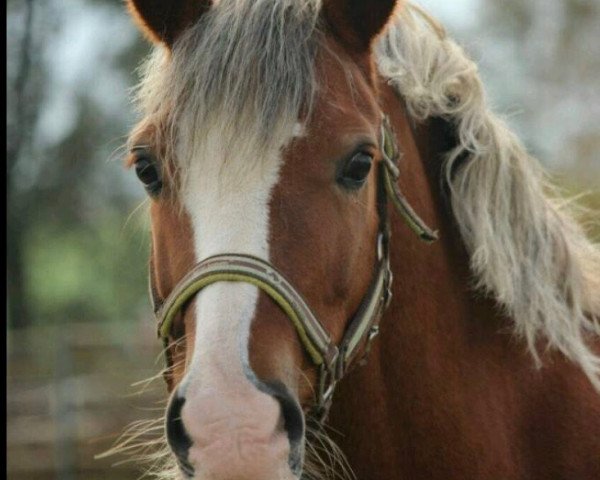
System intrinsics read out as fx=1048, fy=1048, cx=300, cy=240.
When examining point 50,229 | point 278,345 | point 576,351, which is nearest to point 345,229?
point 278,345

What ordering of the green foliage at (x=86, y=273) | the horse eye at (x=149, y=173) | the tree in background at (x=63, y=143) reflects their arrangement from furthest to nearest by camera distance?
the green foliage at (x=86, y=273)
the tree in background at (x=63, y=143)
the horse eye at (x=149, y=173)

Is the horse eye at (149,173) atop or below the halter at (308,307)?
atop

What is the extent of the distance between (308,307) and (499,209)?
35.0 inches

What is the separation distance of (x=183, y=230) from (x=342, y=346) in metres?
0.51

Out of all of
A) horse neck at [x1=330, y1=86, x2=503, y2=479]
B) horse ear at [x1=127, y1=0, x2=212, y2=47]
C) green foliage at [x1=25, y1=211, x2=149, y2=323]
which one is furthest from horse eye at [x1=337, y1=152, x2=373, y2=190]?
green foliage at [x1=25, y1=211, x2=149, y2=323]

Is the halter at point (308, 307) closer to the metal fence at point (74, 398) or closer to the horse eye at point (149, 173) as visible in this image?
the horse eye at point (149, 173)

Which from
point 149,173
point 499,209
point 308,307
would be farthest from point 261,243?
point 499,209

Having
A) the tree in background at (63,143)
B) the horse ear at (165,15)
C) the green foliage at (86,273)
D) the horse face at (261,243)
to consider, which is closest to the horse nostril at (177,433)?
the horse face at (261,243)

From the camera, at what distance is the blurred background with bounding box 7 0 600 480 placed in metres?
11.9

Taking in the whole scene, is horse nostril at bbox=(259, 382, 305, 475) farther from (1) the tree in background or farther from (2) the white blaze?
(1) the tree in background

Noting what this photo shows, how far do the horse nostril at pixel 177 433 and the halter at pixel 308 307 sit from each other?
0.93 feet

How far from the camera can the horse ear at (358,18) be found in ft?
9.42

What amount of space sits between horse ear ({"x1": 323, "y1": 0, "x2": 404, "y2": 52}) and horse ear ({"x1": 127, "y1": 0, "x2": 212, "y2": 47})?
349mm

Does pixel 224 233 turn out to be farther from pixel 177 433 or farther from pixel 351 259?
pixel 177 433
